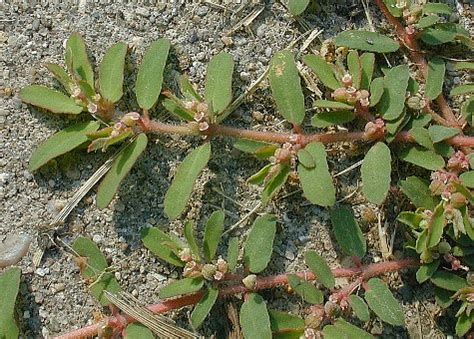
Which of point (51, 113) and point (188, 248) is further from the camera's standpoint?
point (51, 113)

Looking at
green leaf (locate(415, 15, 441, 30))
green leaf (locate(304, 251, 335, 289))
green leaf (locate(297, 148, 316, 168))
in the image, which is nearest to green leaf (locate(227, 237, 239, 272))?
green leaf (locate(304, 251, 335, 289))

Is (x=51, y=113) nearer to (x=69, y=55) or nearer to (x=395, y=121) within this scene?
(x=69, y=55)

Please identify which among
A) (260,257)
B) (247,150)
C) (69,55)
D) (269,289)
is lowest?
(269,289)

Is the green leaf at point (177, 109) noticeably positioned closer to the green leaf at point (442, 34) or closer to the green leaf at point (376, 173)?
the green leaf at point (376, 173)

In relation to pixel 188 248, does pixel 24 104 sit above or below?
above

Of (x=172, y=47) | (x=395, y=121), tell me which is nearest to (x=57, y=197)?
(x=172, y=47)

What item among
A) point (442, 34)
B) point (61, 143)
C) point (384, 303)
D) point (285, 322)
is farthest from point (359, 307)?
point (61, 143)
